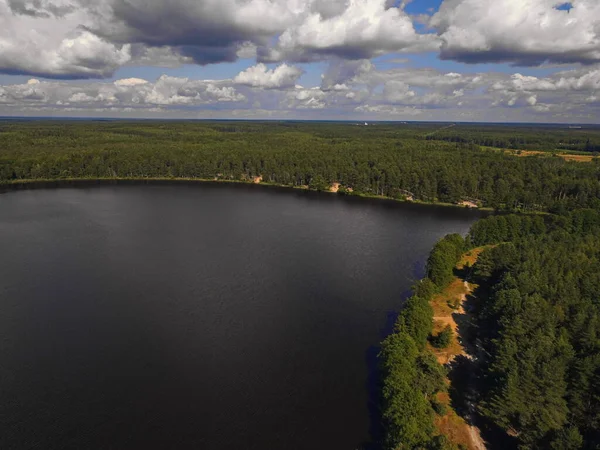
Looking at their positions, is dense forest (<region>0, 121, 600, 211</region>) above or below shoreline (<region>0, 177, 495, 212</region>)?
above

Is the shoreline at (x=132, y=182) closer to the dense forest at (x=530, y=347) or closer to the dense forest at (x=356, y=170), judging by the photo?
the dense forest at (x=356, y=170)

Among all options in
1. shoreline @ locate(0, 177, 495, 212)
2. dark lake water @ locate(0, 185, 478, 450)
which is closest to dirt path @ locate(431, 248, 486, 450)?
dark lake water @ locate(0, 185, 478, 450)

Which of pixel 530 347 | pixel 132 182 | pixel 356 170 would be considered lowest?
pixel 132 182

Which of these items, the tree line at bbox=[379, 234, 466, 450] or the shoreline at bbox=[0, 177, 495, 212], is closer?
the tree line at bbox=[379, 234, 466, 450]

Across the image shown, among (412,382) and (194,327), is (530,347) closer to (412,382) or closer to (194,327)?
(412,382)

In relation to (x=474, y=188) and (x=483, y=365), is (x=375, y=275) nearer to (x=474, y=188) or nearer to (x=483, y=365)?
(x=483, y=365)

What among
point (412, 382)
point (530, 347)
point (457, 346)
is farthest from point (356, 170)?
point (412, 382)

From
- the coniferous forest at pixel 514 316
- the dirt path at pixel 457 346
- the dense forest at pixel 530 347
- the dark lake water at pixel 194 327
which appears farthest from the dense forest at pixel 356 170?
the dense forest at pixel 530 347

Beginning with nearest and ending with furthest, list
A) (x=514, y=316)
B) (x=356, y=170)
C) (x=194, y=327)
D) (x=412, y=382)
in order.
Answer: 1. (x=412, y=382)
2. (x=514, y=316)
3. (x=194, y=327)
4. (x=356, y=170)

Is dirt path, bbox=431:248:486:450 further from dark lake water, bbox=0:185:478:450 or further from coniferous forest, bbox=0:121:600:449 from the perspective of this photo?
dark lake water, bbox=0:185:478:450
